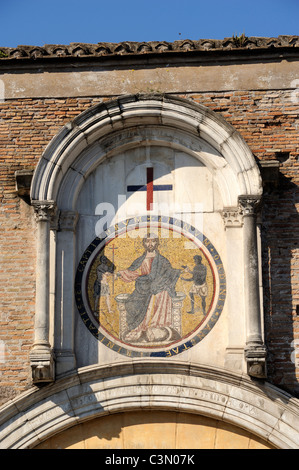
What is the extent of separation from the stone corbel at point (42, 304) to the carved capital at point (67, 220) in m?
0.20

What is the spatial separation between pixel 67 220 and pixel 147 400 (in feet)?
8.96

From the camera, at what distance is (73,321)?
1510 centimetres

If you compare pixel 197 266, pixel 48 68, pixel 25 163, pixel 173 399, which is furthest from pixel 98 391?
pixel 48 68

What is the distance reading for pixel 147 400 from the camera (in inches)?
574

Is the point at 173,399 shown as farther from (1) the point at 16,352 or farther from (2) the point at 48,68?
(2) the point at 48,68

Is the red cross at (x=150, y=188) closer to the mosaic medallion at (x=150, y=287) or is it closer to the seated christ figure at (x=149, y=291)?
the mosaic medallion at (x=150, y=287)

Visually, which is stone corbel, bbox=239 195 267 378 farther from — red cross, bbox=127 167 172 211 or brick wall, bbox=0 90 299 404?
red cross, bbox=127 167 172 211

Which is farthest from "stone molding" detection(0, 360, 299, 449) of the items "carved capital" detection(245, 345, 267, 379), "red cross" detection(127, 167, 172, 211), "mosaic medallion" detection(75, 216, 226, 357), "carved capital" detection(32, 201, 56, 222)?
"red cross" detection(127, 167, 172, 211)

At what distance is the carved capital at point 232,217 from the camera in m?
15.4

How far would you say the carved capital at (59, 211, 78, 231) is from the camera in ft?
50.8

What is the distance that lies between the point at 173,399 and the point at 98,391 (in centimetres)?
97

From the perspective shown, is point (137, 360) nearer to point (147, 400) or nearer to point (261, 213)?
point (147, 400)

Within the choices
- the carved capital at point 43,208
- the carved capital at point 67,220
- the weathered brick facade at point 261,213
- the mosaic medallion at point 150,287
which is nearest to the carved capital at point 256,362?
the weathered brick facade at point 261,213

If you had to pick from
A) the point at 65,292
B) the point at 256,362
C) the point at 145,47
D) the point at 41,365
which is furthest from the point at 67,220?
the point at 256,362
